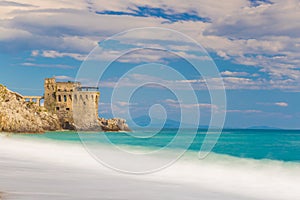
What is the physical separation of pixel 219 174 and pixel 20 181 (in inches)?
452

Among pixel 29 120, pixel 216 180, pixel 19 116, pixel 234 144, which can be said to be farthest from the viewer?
pixel 29 120

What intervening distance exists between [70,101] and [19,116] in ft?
68.9

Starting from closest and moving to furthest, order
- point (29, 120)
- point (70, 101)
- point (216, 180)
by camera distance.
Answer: point (216, 180) → point (29, 120) → point (70, 101)

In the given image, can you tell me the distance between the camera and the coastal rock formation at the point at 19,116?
69750 mm

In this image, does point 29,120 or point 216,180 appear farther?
point 29,120

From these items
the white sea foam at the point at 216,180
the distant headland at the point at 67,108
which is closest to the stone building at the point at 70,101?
the distant headland at the point at 67,108

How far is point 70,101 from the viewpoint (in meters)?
94.4

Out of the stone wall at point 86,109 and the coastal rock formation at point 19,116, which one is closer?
the coastal rock formation at point 19,116

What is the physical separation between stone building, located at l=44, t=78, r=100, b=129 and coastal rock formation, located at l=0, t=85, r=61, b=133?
14.5ft

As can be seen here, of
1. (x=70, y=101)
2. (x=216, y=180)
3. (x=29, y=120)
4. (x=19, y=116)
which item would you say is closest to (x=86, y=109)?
(x=70, y=101)

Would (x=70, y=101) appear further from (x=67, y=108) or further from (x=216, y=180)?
(x=216, y=180)

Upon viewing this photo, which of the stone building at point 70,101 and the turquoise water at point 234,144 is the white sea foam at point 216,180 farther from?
the stone building at point 70,101

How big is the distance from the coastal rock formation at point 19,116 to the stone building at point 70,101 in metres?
4.41

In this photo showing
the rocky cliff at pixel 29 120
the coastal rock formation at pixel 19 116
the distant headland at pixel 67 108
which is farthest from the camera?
the distant headland at pixel 67 108
